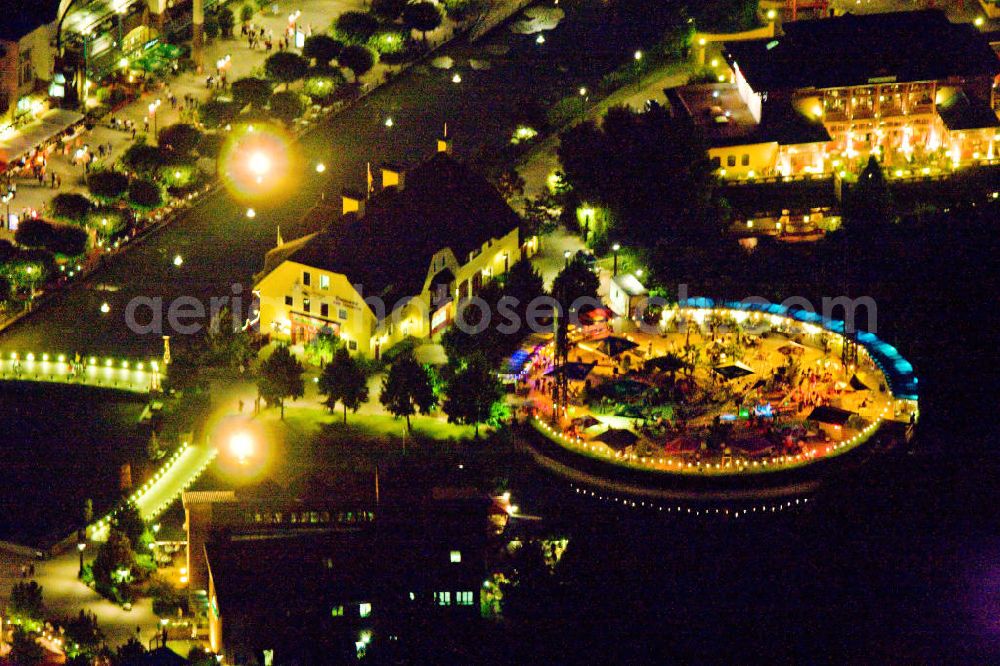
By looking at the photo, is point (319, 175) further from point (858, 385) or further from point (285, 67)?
point (858, 385)

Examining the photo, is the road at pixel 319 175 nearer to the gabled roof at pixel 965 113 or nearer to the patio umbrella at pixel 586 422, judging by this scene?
the patio umbrella at pixel 586 422

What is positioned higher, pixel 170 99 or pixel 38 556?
pixel 170 99

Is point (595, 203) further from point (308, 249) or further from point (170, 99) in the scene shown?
point (170, 99)

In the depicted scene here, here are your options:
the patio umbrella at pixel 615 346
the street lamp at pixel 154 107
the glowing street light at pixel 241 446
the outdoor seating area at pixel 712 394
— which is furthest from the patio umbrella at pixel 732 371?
the street lamp at pixel 154 107

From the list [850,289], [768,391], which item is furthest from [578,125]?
[768,391]

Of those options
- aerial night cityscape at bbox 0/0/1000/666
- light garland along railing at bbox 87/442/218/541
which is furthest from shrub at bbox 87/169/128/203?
light garland along railing at bbox 87/442/218/541

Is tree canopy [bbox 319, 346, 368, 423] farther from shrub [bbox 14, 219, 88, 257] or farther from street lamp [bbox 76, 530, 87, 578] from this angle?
shrub [bbox 14, 219, 88, 257]
